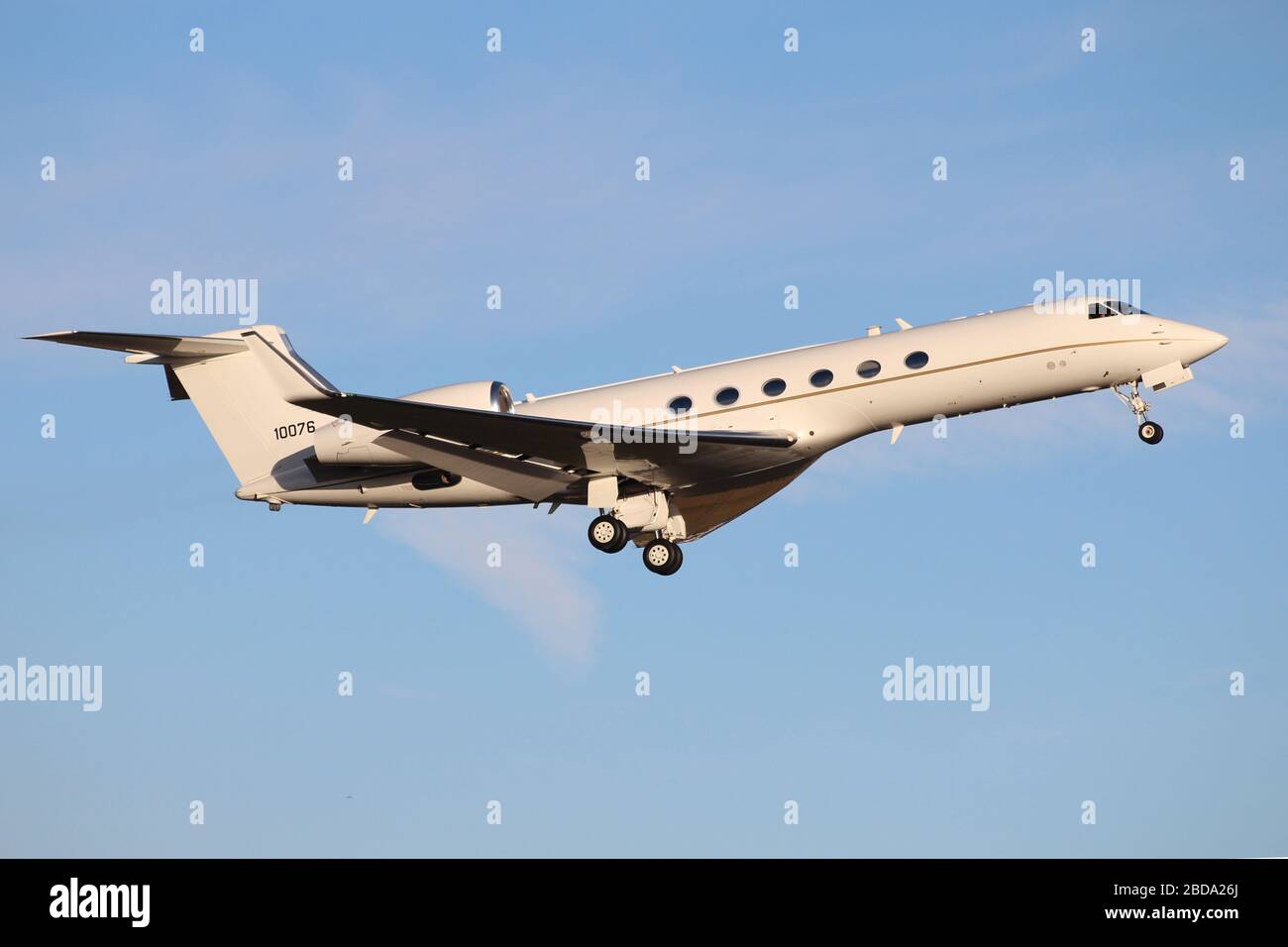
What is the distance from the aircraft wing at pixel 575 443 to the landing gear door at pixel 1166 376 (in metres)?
5.69

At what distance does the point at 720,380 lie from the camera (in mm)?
26344

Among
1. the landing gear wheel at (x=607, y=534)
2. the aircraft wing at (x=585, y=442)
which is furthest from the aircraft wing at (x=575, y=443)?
the landing gear wheel at (x=607, y=534)

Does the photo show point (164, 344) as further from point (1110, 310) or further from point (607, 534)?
point (1110, 310)

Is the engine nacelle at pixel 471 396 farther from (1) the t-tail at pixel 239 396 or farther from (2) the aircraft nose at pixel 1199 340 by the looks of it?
(2) the aircraft nose at pixel 1199 340

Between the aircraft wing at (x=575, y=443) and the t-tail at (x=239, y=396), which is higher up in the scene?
the t-tail at (x=239, y=396)

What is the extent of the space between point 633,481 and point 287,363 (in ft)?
20.8

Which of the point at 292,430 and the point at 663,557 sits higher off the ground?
the point at 292,430

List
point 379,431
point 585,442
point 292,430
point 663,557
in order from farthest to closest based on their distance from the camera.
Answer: point 292,430, point 663,557, point 379,431, point 585,442

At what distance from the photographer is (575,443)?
24.9 m

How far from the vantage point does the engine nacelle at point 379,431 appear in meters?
24.9

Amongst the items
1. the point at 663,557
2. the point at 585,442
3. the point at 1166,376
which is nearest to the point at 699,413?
the point at 585,442

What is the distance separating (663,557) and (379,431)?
5.36 metres

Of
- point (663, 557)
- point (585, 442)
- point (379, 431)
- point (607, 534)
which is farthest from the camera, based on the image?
point (663, 557)
